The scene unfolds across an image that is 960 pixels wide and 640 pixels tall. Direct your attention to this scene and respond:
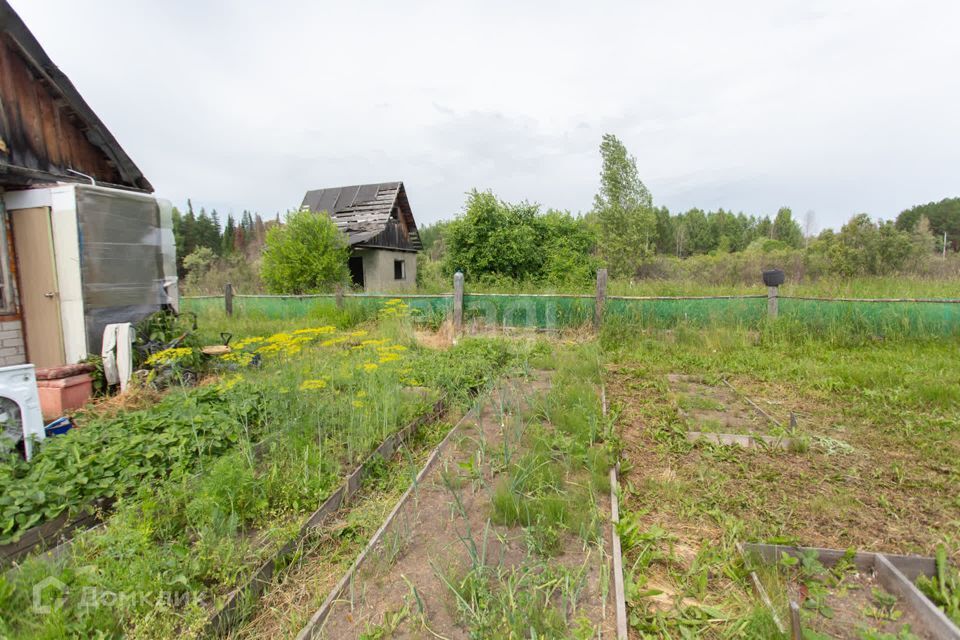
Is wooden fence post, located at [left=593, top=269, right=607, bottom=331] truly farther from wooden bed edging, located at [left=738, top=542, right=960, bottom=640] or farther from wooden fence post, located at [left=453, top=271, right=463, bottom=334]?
wooden bed edging, located at [left=738, top=542, right=960, bottom=640]

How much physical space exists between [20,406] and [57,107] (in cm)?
478

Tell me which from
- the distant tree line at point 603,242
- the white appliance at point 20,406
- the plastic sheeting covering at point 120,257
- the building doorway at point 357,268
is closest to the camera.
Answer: the white appliance at point 20,406

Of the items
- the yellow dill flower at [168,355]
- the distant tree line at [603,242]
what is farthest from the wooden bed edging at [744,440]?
the distant tree line at [603,242]

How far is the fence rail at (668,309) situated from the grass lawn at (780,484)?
1.67 metres

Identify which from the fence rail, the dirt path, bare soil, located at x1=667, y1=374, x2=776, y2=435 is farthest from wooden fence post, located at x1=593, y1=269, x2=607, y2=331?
the dirt path

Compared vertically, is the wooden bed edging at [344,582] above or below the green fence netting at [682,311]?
below

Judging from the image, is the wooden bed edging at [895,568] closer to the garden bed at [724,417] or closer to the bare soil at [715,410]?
the garden bed at [724,417]

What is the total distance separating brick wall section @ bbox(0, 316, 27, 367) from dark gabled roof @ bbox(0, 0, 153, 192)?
1741 millimetres

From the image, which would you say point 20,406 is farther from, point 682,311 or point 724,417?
point 682,311

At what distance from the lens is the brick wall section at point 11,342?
5.00 meters

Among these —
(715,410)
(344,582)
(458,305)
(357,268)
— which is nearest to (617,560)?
(344,582)

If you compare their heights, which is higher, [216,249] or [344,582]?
[216,249]

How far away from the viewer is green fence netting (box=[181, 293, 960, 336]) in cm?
698

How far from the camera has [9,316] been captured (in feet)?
16.7
